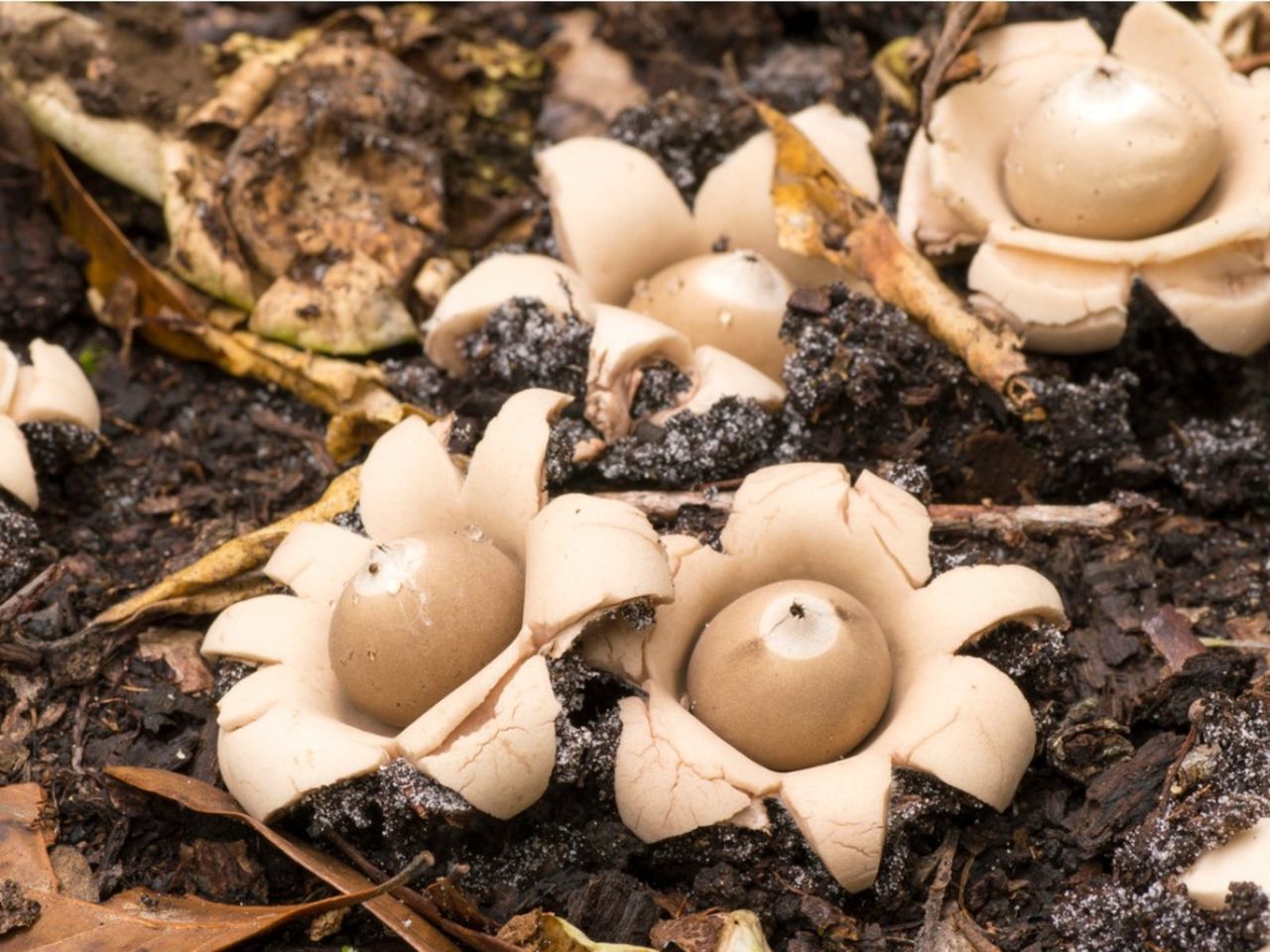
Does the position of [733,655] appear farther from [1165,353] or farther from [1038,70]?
[1038,70]

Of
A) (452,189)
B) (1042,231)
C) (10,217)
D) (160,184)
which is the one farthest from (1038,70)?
Answer: (10,217)

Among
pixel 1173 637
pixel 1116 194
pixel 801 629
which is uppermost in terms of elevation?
pixel 1116 194

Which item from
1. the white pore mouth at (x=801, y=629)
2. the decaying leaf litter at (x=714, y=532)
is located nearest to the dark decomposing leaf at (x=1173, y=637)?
the decaying leaf litter at (x=714, y=532)

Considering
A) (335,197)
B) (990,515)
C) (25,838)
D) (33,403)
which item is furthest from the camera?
(335,197)

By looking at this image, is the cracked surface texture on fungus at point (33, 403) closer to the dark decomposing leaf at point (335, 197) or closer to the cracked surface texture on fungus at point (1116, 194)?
the dark decomposing leaf at point (335, 197)

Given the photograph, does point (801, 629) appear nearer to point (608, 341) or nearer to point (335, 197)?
point (608, 341)

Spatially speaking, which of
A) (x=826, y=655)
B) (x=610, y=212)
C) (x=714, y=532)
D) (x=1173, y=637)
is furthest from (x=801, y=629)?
(x=610, y=212)

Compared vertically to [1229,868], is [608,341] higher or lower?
higher

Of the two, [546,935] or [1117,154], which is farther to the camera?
[1117,154]
